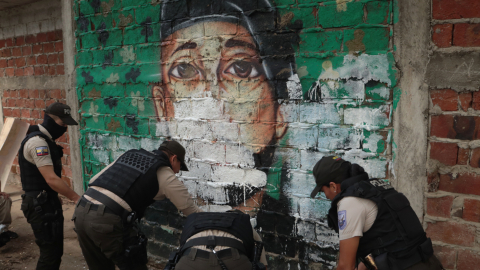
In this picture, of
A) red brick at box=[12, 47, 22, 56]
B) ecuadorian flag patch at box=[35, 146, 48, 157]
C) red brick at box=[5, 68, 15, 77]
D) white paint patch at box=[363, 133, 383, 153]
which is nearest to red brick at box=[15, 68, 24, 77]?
red brick at box=[5, 68, 15, 77]

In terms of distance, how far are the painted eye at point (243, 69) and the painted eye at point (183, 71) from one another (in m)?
0.39

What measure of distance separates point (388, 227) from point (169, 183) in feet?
4.74

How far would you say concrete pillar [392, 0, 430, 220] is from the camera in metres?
2.09

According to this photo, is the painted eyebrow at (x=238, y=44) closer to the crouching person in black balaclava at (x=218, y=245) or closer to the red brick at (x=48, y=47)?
the crouching person in black balaclava at (x=218, y=245)

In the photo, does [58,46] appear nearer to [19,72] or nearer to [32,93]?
[32,93]

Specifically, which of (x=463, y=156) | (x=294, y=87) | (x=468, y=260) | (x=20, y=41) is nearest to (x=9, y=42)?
(x=20, y=41)

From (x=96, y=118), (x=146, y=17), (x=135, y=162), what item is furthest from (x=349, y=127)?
(x=96, y=118)

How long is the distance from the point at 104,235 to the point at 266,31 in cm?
187

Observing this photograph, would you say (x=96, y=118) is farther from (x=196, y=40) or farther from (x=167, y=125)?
(x=196, y=40)

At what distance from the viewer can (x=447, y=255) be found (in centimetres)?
214

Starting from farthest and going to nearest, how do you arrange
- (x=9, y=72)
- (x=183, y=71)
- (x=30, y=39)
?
1. (x=9, y=72)
2. (x=30, y=39)
3. (x=183, y=71)

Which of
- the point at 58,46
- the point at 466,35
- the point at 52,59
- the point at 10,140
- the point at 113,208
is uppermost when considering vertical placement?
the point at 58,46

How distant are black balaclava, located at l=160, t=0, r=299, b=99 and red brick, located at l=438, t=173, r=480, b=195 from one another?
116 cm

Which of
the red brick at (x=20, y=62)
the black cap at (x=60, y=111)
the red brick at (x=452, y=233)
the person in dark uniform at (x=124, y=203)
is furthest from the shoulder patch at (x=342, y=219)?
the red brick at (x=20, y=62)
